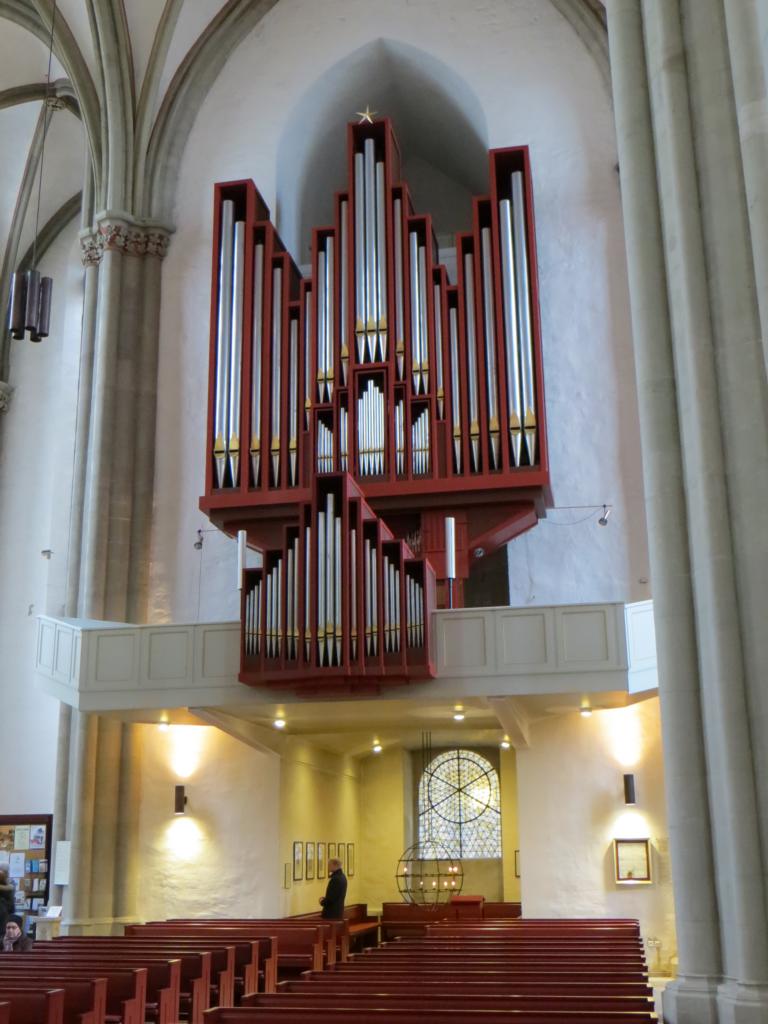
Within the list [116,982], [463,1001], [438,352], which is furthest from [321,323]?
[463,1001]

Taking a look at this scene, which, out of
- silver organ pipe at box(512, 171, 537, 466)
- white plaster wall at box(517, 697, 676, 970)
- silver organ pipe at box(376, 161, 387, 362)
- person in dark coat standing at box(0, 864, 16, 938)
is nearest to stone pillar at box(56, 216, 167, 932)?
person in dark coat standing at box(0, 864, 16, 938)

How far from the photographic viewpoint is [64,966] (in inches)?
376

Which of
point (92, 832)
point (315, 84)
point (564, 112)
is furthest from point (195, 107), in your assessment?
point (92, 832)

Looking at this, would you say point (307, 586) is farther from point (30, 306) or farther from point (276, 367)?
point (30, 306)

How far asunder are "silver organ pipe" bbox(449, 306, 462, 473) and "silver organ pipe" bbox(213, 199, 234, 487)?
326 cm

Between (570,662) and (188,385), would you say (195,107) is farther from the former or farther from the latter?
(570,662)

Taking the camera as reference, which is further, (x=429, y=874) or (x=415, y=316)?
(x=429, y=874)

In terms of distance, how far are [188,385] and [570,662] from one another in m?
8.20

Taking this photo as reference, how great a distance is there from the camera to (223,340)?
17.3 meters

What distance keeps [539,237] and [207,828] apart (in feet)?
32.9

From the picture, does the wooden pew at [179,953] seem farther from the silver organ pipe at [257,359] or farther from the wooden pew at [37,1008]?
the silver organ pipe at [257,359]

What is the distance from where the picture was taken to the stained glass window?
21.5 meters

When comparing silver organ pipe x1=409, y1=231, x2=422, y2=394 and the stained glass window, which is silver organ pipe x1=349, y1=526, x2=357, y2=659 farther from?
the stained glass window

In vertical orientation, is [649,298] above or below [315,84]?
below
